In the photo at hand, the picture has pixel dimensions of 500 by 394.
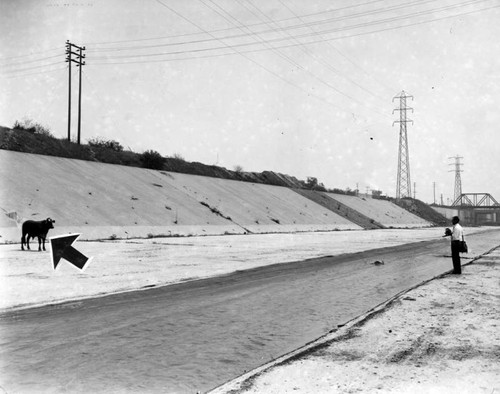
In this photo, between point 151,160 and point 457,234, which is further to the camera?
point 151,160

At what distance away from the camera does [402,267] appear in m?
Result: 16.0

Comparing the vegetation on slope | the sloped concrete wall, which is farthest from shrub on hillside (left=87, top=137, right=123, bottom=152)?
the sloped concrete wall

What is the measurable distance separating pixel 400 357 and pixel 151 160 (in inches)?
1725

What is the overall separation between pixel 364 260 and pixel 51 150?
28623 millimetres

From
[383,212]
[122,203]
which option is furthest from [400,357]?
[383,212]

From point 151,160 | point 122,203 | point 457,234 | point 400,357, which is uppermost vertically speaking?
point 151,160

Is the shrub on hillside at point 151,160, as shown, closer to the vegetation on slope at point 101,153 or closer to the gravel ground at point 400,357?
the vegetation on slope at point 101,153

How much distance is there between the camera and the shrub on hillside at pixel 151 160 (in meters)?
47.0

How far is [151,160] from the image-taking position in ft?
156

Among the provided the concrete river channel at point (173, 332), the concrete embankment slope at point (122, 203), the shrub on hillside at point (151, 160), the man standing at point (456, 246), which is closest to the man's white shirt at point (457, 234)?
the man standing at point (456, 246)

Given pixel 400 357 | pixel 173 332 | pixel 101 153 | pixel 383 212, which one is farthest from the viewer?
pixel 383 212

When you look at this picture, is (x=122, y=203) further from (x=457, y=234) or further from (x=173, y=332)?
(x=173, y=332)

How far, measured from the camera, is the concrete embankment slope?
25188 mm

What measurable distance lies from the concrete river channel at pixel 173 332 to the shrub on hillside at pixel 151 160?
36439 mm
